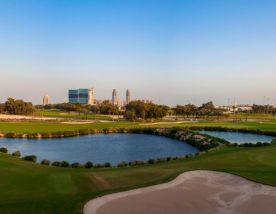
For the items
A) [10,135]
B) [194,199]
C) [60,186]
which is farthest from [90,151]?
[194,199]

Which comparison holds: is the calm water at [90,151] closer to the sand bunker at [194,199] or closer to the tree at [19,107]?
the sand bunker at [194,199]

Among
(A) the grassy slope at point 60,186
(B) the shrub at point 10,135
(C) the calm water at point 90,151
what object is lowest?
(C) the calm water at point 90,151

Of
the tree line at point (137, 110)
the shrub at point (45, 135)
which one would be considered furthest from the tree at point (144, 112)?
the shrub at point (45, 135)

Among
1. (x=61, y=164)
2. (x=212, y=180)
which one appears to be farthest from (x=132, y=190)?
(x=61, y=164)

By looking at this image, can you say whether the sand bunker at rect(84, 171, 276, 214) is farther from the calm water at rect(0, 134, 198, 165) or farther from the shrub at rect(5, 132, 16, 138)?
the shrub at rect(5, 132, 16, 138)

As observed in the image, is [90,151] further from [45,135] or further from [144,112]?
[144,112]

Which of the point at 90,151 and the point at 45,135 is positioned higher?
the point at 45,135

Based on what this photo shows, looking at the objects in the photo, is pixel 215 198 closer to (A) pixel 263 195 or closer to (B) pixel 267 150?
(A) pixel 263 195

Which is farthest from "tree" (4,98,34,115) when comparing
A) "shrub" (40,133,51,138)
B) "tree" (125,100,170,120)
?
"shrub" (40,133,51,138)
